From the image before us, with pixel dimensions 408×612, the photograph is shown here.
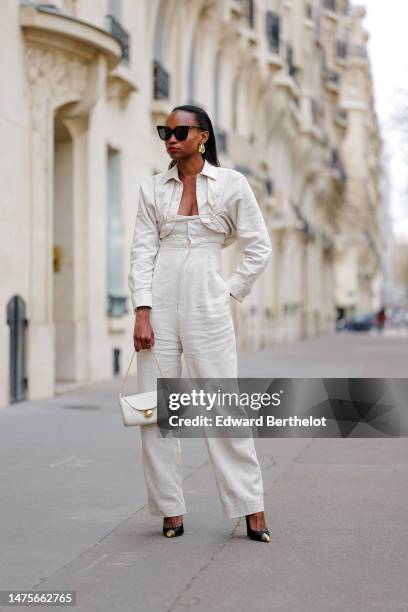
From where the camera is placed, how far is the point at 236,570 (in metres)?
4.81

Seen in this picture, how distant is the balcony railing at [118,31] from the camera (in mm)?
16953

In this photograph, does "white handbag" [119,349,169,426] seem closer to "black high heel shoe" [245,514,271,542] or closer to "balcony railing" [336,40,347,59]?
"black high heel shoe" [245,514,271,542]

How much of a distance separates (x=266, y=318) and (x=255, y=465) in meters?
28.7

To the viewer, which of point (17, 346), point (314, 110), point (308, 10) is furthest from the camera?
point (314, 110)

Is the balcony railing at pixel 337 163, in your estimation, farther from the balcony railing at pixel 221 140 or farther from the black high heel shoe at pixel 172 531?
the black high heel shoe at pixel 172 531

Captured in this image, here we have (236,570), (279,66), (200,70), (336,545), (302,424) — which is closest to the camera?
(236,570)

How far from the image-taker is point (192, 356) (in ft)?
17.6

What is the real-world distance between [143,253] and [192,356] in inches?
22.5

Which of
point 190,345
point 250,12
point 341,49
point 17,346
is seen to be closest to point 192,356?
point 190,345

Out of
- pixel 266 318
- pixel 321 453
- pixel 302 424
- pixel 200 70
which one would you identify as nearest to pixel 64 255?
pixel 302 424

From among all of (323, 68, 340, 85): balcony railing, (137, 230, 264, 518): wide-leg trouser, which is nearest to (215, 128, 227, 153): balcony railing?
(137, 230, 264, 518): wide-leg trouser

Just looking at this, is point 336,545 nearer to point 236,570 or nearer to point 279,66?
point 236,570

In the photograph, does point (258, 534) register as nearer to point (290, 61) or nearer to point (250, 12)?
point (250, 12)

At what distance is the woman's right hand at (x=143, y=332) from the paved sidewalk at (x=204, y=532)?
3.19 feet
